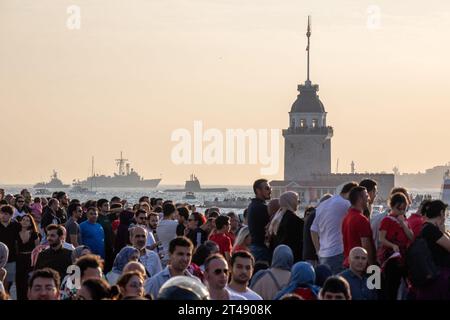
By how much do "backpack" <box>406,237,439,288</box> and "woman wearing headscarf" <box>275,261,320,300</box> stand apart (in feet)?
5.43

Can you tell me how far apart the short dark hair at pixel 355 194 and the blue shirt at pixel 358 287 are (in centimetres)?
128

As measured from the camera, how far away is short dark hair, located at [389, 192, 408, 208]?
1462 centimetres

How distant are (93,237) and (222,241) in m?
3.14

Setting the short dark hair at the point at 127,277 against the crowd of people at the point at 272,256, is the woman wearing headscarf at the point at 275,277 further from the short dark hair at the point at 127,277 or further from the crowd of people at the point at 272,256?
the short dark hair at the point at 127,277

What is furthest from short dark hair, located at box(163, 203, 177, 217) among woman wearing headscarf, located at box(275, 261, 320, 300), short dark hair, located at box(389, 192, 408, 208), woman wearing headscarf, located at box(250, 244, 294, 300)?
woman wearing headscarf, located at box(275, 261, 320, 300)

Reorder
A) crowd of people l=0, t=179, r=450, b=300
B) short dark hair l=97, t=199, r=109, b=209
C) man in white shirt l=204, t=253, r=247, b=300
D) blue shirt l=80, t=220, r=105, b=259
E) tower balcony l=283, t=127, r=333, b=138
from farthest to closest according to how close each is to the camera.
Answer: tower balcony l=283, t=127, r=333, b=138 → short dark hair l=97, t=199, r=109, b=209 → blue shirt l=80, t=220, r=105, b=259 → crowd of people l=0, t=179, r=450, b=300 → man in white shirt l=204, t=253, r=247, b=300

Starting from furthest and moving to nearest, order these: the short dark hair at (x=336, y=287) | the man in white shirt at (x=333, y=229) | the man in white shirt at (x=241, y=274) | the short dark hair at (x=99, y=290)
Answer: the man in white shirt at (x=333, y=229)
the man in white shirt at (x=241, y=274)
the short dark hair at (x=336, y=287)
the short dark hair at (x=99, y=290)

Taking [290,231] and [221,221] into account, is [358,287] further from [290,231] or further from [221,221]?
[221,221]

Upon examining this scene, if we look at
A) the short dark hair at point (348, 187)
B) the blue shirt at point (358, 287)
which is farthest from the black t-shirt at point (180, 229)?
the blue shirt at point (358, 287)

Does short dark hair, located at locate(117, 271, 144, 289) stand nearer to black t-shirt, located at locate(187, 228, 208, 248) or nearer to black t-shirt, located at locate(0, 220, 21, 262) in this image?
black t-shirt, located at locate(187, 228, 208, 248)

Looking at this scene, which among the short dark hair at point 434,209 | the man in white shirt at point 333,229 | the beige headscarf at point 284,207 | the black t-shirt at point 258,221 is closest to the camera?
the short dark hair at point 434,209

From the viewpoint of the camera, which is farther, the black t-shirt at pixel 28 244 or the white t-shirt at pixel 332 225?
the black t-shirt at pixel 28 244

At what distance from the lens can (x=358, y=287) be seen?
13.4 m

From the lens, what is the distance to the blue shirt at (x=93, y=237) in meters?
19.5
